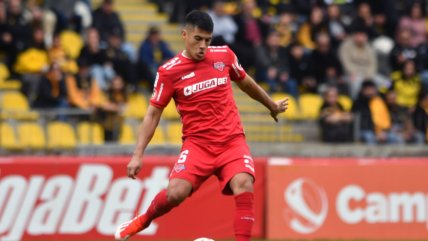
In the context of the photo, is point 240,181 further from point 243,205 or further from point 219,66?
point 219,66

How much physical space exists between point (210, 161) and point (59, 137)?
7.06 meters

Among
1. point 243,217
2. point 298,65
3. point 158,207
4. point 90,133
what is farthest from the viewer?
point 298,65

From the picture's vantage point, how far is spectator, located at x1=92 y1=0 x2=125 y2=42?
2019 cm

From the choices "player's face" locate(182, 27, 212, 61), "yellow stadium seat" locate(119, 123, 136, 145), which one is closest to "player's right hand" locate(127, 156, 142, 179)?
"player's face" locate(182, 27, 212, 61)

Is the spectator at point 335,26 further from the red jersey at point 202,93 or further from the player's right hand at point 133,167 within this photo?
the player's right hand at point 133,167

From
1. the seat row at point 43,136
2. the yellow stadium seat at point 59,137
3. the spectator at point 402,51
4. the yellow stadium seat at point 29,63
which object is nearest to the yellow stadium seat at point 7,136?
the seat row at point 43,136

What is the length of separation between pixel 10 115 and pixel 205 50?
24.3ft

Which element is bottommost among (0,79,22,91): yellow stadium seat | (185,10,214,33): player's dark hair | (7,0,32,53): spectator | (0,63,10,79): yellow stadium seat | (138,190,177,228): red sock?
(0,79,22,91): yellow stadium seat

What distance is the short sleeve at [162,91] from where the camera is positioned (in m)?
10.4

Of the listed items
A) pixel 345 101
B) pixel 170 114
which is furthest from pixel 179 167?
pixel 345 101

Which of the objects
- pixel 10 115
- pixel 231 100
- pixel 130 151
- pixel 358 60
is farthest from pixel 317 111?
pixel 231 100

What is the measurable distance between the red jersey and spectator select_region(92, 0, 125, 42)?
9.78m

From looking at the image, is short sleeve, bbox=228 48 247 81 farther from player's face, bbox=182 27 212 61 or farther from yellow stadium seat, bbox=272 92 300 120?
yellow stadium seat, bbox=272 92 300 120

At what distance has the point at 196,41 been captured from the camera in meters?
10.2
